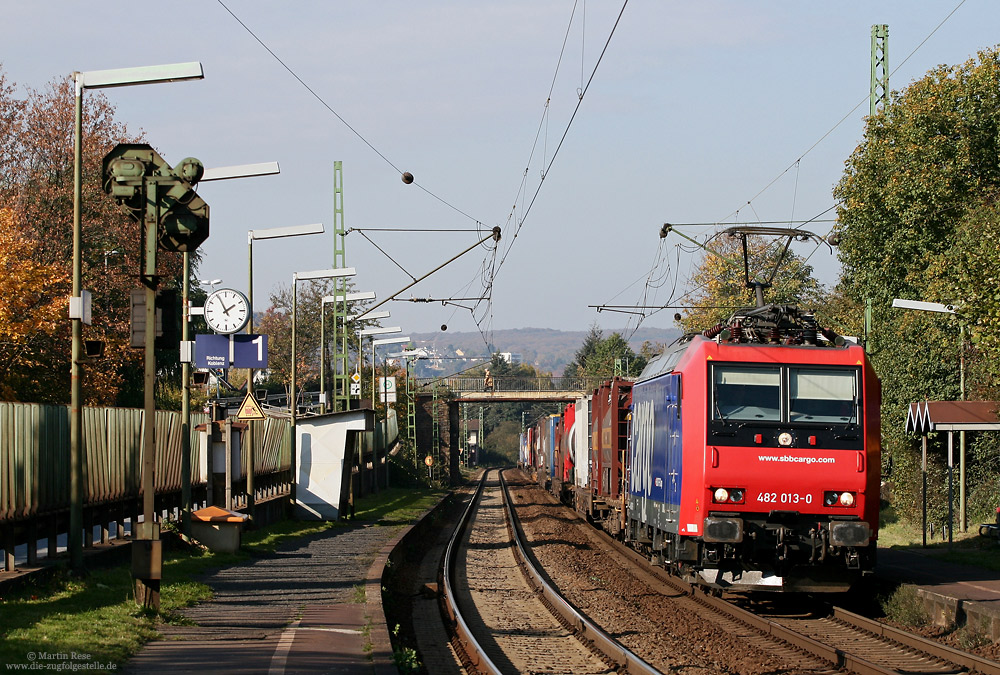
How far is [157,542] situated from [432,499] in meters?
35.3

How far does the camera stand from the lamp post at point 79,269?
46.2 ft

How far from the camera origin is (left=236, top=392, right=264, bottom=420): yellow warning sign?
21.9 metres

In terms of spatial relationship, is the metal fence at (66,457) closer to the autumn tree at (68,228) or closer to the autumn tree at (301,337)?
the autumn tree at (68,228)

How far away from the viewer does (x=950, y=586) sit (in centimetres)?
1444

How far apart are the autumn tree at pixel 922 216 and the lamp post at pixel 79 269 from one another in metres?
18.4

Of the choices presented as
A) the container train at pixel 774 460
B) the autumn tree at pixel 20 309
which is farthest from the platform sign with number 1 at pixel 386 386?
the container train at pixel 774 460

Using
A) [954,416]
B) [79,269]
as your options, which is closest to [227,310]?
[79,269]

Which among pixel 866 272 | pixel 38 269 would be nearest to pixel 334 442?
pixel 38 269

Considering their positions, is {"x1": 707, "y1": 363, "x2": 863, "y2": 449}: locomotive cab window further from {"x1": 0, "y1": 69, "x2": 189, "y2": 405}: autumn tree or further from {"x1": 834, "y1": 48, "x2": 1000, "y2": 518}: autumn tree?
{"x1": 0, "y1": 69, "x2": 189, "y2": 405}: autumn tree

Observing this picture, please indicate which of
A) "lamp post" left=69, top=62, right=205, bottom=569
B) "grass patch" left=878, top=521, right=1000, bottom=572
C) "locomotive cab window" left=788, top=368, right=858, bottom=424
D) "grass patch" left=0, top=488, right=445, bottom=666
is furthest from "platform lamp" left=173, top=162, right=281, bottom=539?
"grass patch" left=878, top=521, right=1000, bottom=572

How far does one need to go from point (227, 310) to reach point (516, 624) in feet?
33.5

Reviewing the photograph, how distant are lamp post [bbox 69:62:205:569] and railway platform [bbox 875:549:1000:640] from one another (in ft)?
36.0

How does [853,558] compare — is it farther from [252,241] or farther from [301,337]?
[301,337]

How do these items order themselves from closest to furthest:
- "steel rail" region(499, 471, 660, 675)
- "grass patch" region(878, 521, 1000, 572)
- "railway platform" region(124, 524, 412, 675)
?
"railway platform" region(124, 524, 412, 675)
"steel rail" region(499, 471, 660, 675)
"grass patch" region(878, 521, 1000, 572)
